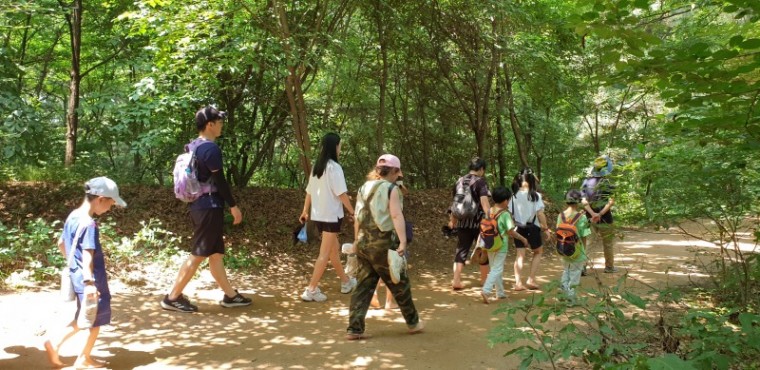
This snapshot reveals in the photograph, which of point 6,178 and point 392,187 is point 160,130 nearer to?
point 6,178

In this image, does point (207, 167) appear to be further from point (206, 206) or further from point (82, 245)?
point (82, 245)

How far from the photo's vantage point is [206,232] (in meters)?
5.55

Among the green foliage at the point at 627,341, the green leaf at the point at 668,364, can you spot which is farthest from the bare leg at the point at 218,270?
the green leaf at the point at 668,364

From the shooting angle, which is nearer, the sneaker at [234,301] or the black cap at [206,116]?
the black cap at [206,116]

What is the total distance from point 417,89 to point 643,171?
874cm

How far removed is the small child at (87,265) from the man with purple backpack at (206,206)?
142 cm

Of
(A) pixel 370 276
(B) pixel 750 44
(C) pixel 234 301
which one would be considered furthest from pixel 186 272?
(B) pixel 750 44

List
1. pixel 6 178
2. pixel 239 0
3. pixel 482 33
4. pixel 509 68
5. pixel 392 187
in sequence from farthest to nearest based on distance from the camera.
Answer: pixel 509 68 → pixel 482 33 → pixel 6 178 → pixel 239 0 → pixel 392 187

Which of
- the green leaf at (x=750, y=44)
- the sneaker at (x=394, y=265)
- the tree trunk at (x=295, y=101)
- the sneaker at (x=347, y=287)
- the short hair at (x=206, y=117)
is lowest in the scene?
the sneaker at (x=347, y=287)

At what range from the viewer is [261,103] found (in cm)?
1011

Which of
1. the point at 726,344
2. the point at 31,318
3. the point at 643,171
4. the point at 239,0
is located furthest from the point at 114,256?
the point at 726,344

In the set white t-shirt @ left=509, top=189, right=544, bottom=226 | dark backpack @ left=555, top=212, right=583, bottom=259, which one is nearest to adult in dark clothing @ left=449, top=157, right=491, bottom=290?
white t-shirt @ left=509, top=189, right=544, bottom=226

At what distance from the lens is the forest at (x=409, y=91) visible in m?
3.80

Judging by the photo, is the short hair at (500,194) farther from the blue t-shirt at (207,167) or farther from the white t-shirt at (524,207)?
the blue t-shirt at (207,167)
